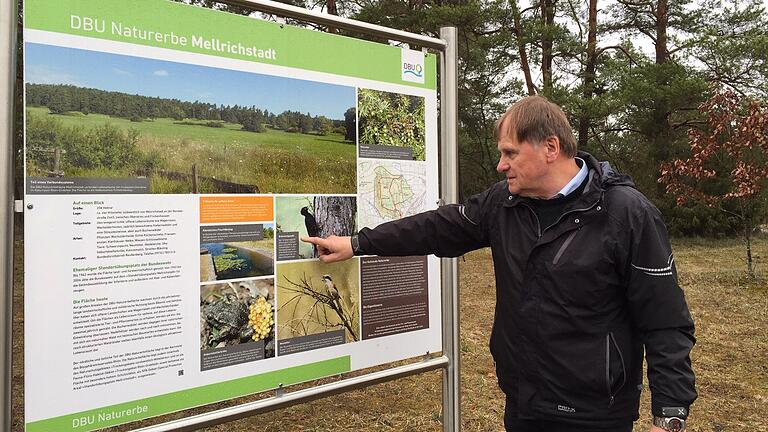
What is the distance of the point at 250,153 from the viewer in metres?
2.24

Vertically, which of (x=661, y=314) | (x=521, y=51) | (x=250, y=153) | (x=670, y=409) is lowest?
(x=670, y=409)

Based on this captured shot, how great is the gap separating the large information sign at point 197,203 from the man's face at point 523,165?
1.97ft

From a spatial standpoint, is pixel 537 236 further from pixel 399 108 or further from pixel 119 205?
pixel 119 205

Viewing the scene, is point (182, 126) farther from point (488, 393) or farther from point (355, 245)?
point (488, 393)

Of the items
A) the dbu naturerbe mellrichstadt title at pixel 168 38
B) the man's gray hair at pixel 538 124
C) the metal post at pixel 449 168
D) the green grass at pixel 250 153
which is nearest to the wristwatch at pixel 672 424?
the man's gray hair at pixel 538 124

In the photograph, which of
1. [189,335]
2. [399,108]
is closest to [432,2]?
[399,108]

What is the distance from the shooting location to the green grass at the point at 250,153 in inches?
78.8

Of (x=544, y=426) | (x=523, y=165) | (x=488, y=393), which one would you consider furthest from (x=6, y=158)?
(x=488, y=393)

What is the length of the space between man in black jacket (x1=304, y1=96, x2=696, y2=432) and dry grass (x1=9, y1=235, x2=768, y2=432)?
8.09 feet

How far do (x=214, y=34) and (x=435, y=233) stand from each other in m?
1.14

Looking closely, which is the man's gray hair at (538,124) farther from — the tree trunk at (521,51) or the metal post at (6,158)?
the tree trunk at (521,51)

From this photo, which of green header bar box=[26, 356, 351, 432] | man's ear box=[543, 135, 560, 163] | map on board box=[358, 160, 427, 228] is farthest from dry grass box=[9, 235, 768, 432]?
man's ear box=[543, 135, 560, 163]

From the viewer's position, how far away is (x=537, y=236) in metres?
2.21

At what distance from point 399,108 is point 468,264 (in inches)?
414
